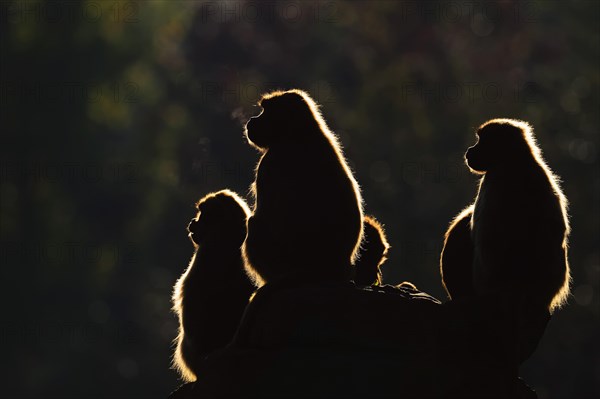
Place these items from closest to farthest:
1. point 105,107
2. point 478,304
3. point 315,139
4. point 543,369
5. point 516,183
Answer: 1. point 478,304
2. point 516,183
3. point 315,139
4. point 543,369
5. point 105,107

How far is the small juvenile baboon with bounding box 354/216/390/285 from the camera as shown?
1005 cm

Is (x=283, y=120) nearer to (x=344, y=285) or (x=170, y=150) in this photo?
(x=344, y=285)

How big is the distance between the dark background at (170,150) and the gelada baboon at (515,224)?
1957 cm

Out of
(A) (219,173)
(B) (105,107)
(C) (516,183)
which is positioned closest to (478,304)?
(C) (516,183)

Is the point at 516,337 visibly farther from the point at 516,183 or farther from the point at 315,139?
the point at 315,139

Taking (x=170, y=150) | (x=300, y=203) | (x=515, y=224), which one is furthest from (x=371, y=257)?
(x=170, y=150)

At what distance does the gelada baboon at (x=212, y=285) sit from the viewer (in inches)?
366

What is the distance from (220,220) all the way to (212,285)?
0.68 meters

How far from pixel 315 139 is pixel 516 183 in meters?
1.69

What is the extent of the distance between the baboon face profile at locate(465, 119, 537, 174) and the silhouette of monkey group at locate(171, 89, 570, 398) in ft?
0.03

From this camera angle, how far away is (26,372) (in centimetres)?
3159

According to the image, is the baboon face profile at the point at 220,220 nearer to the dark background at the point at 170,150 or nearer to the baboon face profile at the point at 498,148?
the baboon face profile at the point at 498,148

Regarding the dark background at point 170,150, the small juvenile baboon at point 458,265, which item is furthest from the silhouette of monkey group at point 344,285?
the dark background at point 170,150

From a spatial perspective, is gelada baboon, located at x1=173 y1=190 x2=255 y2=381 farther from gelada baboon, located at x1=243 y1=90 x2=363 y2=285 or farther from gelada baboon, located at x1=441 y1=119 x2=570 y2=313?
gelada baboon, located at x1=441 y1=119 x2=570 y2=313
